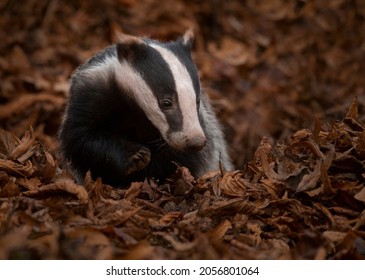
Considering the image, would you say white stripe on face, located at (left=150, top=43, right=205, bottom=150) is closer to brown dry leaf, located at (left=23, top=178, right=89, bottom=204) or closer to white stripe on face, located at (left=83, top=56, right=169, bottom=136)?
white stripe on face, located at (left=83, top=56, right=169, bottom=136)

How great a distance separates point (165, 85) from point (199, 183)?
0.62 m

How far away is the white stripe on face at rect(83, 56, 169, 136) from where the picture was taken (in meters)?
3.98

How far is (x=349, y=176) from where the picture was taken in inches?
133

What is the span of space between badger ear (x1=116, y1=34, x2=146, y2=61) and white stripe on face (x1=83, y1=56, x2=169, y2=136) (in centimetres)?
5

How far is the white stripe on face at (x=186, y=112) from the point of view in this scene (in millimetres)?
3835

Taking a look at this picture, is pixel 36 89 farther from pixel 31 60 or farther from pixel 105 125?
pixel 105 125

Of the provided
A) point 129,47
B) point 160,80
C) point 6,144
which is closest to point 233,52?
point 129,47

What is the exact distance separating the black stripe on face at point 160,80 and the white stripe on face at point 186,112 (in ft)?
0.08

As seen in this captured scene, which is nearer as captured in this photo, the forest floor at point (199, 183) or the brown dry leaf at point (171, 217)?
the forest floor at point (199, 183)

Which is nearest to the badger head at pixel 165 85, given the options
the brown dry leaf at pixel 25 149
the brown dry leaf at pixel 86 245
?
the brown dry leaf at pixel 25 149

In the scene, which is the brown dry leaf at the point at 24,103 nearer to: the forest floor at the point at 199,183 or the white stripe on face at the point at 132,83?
the forest floor at the point at 199,183

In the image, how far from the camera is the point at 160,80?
3938 mm

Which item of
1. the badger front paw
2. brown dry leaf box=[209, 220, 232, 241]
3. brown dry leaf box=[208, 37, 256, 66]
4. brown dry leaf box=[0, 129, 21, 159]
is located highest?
brown dry leaf box=[208, 37, 256, 66]

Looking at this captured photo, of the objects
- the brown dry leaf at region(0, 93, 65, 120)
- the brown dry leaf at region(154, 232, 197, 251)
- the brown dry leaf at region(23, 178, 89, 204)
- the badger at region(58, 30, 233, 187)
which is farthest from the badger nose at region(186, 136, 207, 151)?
the brown dry leaf at region(0, 93, 65, 120)
